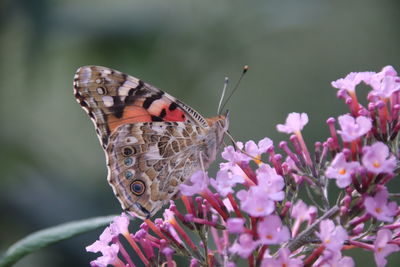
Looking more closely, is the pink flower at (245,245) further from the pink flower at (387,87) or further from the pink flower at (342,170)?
the pink flower at (387,87)

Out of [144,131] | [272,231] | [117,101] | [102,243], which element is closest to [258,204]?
[272,231]

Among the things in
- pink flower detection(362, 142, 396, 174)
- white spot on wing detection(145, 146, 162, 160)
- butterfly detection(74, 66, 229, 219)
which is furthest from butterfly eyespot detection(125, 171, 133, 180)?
pink flower detection(362, 142, 396, 174)

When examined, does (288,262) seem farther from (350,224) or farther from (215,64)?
(215,64)

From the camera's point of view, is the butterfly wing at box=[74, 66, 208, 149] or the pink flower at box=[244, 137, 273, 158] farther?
the butterfly wing at box=[74, 66, 208, 149]

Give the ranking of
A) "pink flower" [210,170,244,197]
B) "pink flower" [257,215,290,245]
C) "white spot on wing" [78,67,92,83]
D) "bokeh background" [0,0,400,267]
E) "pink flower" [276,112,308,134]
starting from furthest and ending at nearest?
1. "bokeh background" [0,0,400,267]
2. "white spot on wing" [78,67,92,83]
3. "pink flower" [276,112,308,134]
4. "pink flower" [210,170,244,197]
5. "pink flower" [257,215,290,245]

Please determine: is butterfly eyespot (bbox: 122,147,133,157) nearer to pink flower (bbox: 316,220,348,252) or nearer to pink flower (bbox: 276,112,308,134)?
pink flower (bbox: 276,112,308,134)

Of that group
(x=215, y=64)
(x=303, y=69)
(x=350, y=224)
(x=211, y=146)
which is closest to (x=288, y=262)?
(x=350, y=224)

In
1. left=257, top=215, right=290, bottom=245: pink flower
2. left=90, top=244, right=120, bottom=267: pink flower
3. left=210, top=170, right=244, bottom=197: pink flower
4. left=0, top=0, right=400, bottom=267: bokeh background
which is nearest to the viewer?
left=257, top=215, right=290, bottom=245: pink flower
